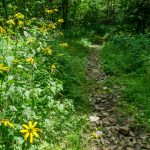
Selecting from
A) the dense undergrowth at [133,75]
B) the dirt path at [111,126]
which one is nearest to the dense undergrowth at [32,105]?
the dirt path at [111,126]

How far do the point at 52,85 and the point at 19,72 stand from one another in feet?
2.78

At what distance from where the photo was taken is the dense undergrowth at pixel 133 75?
7.62 meters

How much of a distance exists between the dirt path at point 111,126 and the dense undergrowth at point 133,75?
36 cm

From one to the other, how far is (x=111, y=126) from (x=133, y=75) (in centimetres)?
421

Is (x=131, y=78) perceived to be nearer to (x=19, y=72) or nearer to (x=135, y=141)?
(x=135, y=141)

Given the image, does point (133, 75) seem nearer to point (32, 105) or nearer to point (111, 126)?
point (111, 126)

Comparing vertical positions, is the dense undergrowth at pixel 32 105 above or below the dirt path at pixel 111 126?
above

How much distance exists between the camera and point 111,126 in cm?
666

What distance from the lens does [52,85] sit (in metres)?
5.35

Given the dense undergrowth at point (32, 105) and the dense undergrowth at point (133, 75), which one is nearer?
the dense undergrowth at point (32, 105)

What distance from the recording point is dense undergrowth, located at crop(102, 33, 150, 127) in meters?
7.62

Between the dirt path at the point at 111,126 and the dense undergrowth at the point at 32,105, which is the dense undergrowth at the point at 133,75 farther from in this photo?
the dense undergrowth at the point at 32,105

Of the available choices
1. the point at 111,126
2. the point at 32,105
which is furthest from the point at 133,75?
the point at 32,105

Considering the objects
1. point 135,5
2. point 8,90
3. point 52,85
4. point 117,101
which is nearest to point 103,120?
point 117,101
